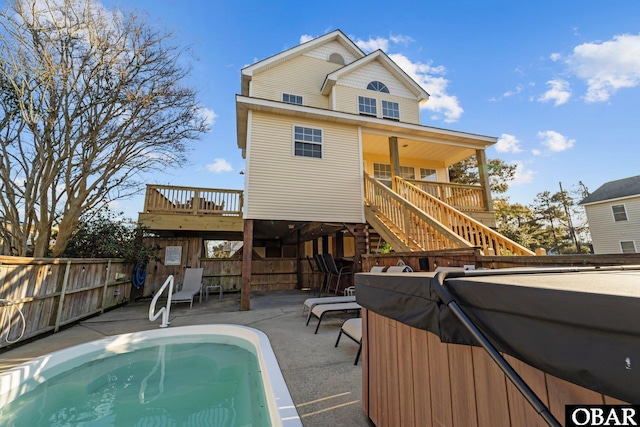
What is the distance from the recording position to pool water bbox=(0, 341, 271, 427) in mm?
2832

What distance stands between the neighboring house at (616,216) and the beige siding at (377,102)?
563 inches

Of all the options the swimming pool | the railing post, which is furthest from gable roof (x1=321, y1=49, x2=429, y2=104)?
the railing post

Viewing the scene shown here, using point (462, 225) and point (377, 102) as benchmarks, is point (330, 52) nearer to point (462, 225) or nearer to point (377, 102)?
point (377, 102)

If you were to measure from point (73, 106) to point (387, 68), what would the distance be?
11.2m

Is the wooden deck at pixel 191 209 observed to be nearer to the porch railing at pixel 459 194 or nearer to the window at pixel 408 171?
the porch railing at pixel 459 194

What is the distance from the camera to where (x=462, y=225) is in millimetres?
5359

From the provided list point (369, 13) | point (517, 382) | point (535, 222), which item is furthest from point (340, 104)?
point (535, 222)

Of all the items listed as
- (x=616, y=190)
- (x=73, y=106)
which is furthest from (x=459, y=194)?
(x=616, y=190)

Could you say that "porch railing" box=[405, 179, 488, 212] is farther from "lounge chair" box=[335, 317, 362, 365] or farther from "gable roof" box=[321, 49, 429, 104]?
"lounge chair" box=[335, 317, 362, 365]

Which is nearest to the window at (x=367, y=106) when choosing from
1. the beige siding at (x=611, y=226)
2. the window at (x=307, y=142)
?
the window at (x=307, y=142)

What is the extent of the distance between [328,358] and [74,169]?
29.6ft

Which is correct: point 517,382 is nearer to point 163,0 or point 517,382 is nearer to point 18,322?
point 18,322

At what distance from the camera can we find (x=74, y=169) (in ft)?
25.5

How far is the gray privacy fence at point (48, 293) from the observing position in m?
4.04
